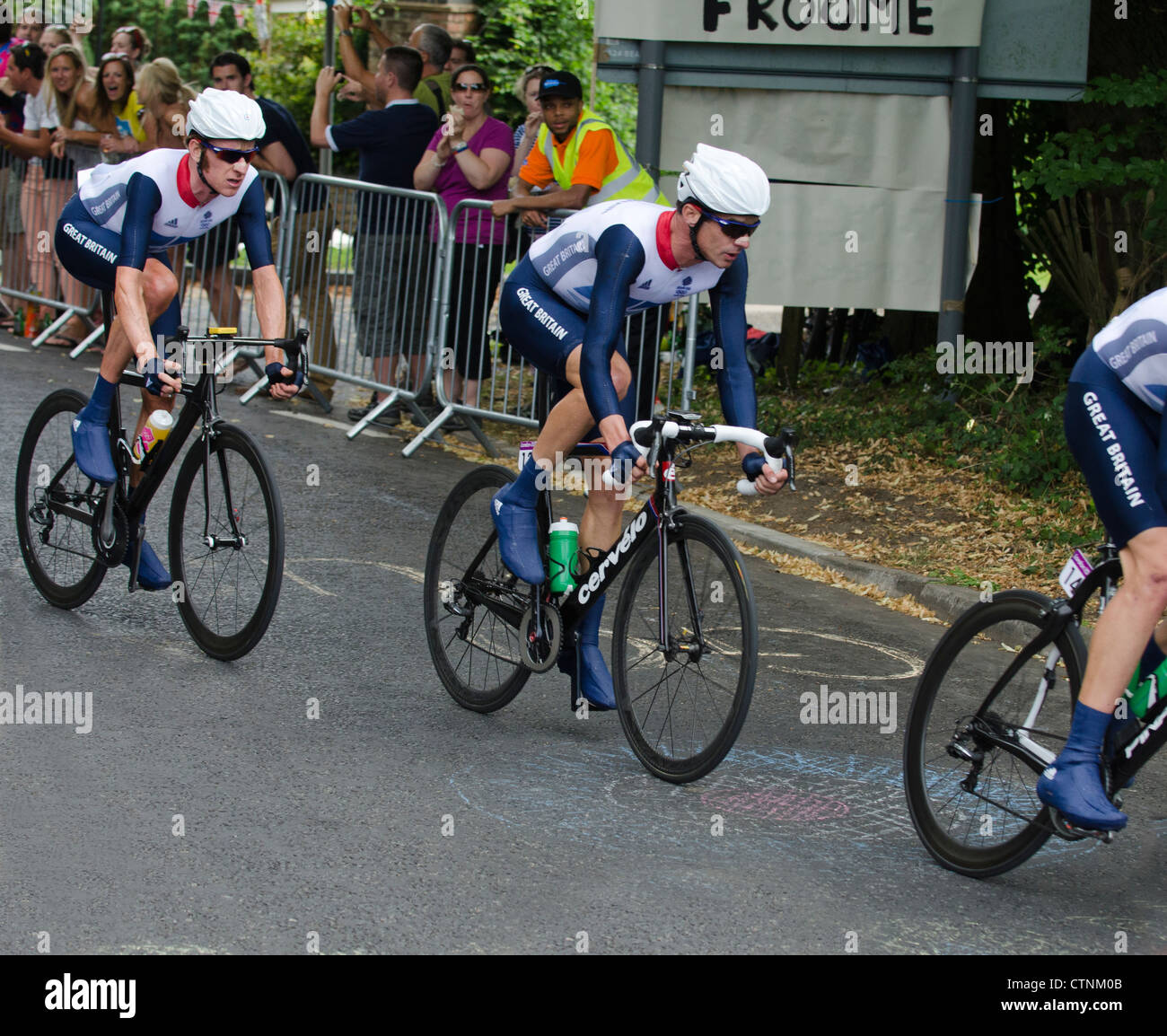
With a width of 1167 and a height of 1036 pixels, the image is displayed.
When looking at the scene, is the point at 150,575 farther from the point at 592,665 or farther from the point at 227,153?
the point at 592,665

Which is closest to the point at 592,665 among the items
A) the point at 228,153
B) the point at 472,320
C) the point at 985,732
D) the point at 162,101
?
the point at 985,732

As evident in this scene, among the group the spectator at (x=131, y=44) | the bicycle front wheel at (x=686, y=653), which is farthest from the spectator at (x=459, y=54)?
the bicycle front wheel at (x=686, y=653)

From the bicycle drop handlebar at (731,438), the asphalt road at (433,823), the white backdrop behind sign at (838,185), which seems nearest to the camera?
the asphalt road at (433,823)

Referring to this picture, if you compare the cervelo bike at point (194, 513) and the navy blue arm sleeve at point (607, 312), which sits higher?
the navy blue arm sleeve at point (607, 312)

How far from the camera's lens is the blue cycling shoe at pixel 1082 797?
411cm

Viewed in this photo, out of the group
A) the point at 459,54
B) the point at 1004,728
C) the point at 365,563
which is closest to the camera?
the point at 1004,728

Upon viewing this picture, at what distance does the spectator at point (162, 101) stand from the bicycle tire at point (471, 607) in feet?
23.0

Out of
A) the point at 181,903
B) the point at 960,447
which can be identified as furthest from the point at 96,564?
the point at 960,447

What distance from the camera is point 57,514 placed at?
6.83 m

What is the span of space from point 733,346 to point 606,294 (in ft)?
1.64

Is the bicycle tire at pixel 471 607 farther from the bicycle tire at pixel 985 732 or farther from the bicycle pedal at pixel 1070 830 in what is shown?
the bicycle pedal at pixel 1070 830

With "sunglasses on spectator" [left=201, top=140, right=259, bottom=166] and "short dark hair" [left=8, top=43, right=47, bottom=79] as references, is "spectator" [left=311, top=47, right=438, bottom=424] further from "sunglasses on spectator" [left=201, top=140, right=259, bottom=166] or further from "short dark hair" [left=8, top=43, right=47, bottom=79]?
"sunglasses on spectator" [left=201, top=140, right=259, bottom=166]

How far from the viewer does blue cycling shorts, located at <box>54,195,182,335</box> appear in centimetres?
650

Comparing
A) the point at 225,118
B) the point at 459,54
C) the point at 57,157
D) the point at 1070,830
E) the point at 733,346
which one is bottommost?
the point at 1070,830
